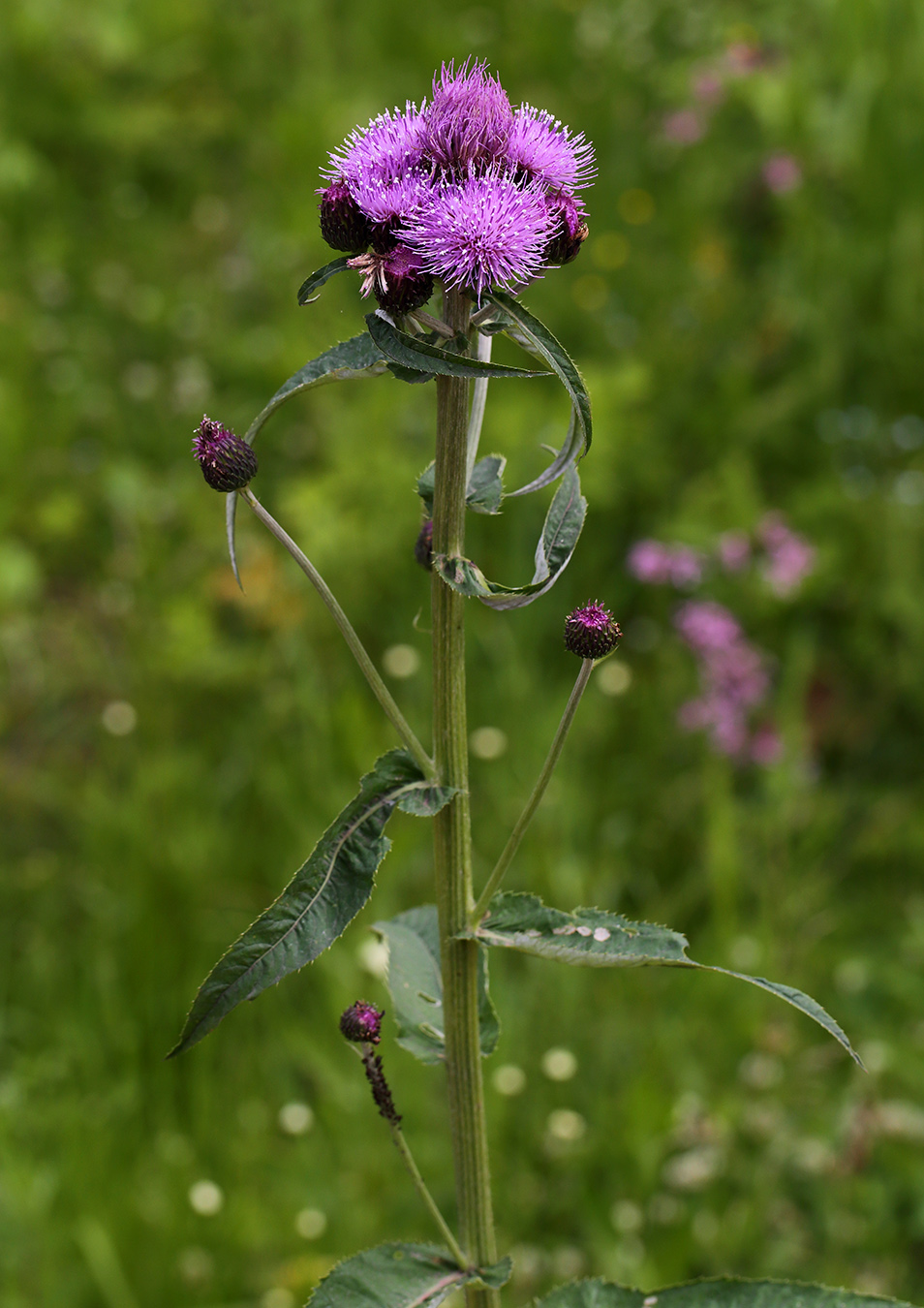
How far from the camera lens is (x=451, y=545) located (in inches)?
38.1

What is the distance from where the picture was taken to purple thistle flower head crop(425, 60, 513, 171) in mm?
880

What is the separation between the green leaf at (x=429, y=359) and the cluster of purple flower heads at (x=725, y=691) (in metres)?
2.08

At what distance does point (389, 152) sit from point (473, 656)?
2134mm

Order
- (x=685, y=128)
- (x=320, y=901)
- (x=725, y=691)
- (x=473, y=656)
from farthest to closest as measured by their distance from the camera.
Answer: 1. (x=685, y=128)
2. (x=473, y=656)
3. (x=725, y=691)
4. (x=320, y=901)

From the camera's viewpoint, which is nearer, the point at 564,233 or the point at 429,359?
the point at 429,359

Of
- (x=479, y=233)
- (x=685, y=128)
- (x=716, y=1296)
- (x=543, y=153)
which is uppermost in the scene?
(x=685, y=128)

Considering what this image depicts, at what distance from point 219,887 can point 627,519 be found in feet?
5.13

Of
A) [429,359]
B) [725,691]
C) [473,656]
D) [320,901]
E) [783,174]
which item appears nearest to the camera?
[429,359]

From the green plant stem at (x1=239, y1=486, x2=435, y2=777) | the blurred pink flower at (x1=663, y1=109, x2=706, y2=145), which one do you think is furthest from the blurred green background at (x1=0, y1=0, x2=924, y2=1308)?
the green plant stem at (x1=239, y1=486, x2=435, y2=777)

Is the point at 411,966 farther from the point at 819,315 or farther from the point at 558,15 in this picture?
the point at 558,15

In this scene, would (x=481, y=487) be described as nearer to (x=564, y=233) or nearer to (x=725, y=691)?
(x=564, y=233)

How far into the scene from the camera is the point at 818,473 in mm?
3459

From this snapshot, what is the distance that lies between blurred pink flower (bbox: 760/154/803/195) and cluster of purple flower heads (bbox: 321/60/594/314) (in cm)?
302

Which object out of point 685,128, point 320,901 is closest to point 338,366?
point 320,901
